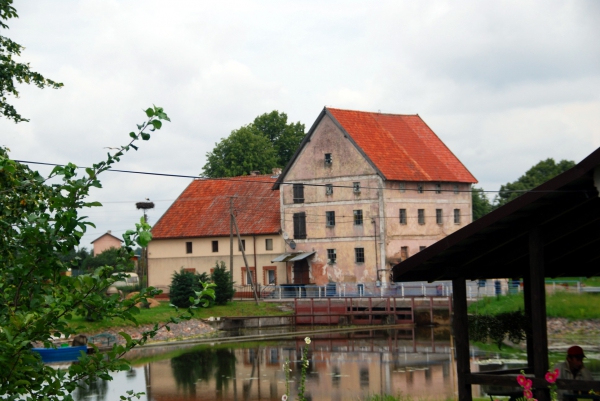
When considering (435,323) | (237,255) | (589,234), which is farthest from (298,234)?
(589,234)

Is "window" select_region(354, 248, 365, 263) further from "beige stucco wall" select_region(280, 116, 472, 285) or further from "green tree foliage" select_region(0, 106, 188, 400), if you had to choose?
"green tree foliage" select_region(0, 106, 188, 400)

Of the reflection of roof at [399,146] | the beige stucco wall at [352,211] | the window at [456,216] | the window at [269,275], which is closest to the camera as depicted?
the beige stucco wall at [352,211]

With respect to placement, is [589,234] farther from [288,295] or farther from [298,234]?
[298,234]

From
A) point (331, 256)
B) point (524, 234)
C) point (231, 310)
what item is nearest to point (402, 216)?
point (331, 256)

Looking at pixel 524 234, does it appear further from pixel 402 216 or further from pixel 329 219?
pixel 329 219

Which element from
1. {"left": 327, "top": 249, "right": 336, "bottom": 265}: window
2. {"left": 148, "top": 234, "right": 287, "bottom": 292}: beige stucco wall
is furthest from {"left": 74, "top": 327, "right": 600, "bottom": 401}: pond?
{"left": 148, "top": 234, "right": 287, "bottom": 292}: beige stucco wall

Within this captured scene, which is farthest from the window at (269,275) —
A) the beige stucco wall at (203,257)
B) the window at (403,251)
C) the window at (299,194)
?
the window at (403,251)

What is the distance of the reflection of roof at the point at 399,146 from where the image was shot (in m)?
56.2

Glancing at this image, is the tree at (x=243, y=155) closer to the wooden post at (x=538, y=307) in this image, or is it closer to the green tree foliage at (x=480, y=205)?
the green tree foliage at (x=480, y=205)

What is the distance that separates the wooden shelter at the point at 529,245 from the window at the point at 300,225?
45.9 meters

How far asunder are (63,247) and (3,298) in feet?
1.90

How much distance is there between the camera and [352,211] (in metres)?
56.0

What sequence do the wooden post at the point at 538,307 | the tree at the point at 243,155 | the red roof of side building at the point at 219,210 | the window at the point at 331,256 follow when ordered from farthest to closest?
1. the tree at the point at 243,155
2. the red roof of side building at the point at 219,210
3. the window at the point at 331,256
4. the wooden post at the point at 538,307

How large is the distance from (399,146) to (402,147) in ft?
0.86
